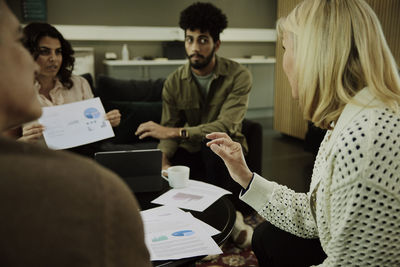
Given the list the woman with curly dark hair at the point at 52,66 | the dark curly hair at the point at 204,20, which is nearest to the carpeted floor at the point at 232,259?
the woman with curly dark hair at the point at 52,66

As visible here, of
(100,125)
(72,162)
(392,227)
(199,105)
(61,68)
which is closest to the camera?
(72,162)

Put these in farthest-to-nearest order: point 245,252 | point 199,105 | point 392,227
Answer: point 199,105 → point 245,252 → point 392,227

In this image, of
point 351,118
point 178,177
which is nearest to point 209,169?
point 178,177

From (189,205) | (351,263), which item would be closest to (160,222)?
(189,205)

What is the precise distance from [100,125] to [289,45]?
1193 mm

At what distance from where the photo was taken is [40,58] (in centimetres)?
216

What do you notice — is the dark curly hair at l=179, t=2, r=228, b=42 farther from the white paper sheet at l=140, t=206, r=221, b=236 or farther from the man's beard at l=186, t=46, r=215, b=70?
the white paper sheet at l=140, t=206, r=221, b=236

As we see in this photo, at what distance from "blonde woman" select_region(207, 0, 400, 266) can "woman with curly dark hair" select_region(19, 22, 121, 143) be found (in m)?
1.33

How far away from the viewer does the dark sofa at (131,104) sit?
8.99ft

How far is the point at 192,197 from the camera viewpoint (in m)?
1.38

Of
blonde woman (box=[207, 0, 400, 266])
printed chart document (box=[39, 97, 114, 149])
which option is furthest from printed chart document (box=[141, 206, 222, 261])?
printed chart document (box=[39, 97, 114, 149])

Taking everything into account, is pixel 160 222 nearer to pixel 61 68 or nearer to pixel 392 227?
pixel 392 227

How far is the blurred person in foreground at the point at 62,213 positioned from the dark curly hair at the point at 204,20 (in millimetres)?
2315

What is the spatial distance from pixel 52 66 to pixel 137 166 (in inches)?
45.6
